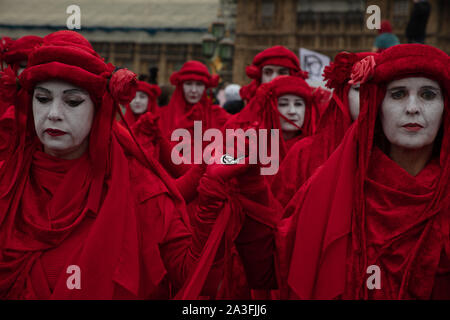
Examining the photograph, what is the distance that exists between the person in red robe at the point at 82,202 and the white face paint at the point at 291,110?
2.46 m

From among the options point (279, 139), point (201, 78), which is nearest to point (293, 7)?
point (201, 78)

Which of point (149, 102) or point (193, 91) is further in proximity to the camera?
point (149, 102)

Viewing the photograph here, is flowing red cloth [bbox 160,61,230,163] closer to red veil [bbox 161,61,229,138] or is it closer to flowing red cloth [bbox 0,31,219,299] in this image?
red veil [bbox 161,61,229,138]

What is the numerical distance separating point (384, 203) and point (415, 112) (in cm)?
42

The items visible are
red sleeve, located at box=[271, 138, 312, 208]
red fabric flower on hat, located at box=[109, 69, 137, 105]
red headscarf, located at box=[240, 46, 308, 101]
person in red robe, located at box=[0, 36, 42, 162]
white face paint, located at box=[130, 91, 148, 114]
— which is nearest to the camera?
red fabric flower on hat, located at box=[109, 69, 137, 105]

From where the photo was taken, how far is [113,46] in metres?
31.4

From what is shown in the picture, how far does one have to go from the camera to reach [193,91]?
829 centimetres

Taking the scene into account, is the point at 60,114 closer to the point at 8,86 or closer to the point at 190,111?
the point at 8,86

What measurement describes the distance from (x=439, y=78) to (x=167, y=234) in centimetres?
139

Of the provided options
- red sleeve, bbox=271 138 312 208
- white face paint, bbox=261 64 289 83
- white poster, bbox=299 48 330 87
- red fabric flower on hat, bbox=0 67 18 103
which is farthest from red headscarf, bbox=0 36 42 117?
white poster, bbox=299 48 330 87

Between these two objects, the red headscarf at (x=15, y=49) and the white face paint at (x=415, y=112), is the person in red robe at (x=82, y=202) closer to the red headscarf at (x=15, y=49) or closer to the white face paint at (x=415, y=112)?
the white face paint at (x=415, y=112)

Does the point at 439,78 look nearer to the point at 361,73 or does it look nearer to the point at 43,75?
the point at 361,73

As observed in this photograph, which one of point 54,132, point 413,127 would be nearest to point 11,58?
point 54,132

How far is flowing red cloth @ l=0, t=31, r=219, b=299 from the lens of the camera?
270 cm
